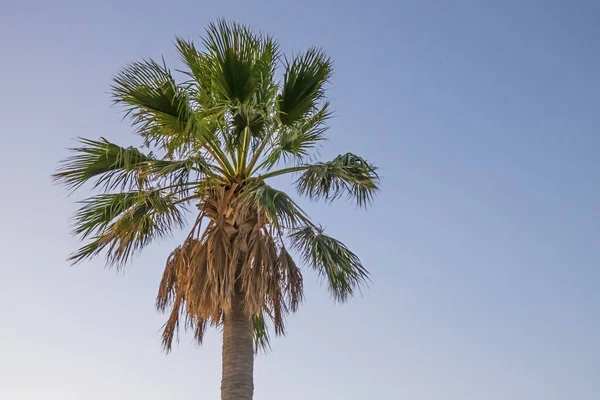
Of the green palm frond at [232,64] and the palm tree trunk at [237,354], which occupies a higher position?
the green palm frond at [232,64]

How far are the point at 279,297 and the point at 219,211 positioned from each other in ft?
4.91

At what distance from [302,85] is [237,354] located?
13.6 ft

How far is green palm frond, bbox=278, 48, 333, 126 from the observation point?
12289mm

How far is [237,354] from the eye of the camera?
11.1 metres

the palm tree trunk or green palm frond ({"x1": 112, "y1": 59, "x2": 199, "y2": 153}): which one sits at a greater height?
green palm frond ({"x1": 112, "y1": 59, "x2": 199, "y2": 153})

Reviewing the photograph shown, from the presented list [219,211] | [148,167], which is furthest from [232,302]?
[148,167]

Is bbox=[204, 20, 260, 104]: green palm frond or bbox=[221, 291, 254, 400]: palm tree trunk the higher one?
bbox=[204, 20, 260, 104]: green palm frond

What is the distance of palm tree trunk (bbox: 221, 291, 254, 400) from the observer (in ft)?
35.7

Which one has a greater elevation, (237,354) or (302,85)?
(302,85)

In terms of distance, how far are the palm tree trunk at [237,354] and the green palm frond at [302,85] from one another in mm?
2987

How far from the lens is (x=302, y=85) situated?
12.4m

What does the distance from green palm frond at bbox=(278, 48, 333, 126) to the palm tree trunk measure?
9.80ft

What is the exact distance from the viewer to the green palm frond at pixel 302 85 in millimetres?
12289

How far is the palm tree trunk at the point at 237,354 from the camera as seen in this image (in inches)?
428
